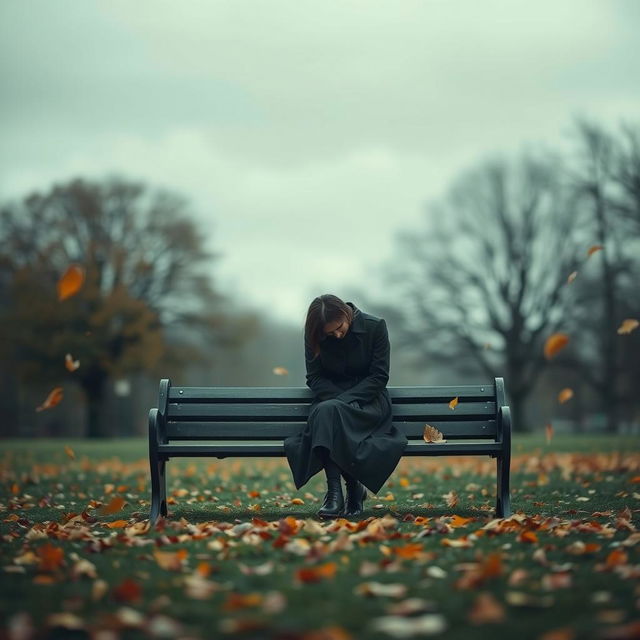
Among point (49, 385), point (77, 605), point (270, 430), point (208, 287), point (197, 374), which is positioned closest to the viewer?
point (77, 605)

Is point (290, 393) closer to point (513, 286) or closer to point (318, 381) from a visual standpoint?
point (318, 381)

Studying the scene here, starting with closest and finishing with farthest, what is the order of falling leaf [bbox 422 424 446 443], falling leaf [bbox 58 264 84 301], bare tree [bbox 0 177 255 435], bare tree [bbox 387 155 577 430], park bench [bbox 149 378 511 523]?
falling leaf [bbox 58 264 84 301] → falling leaf [bbox 422 424 446 443] → park bench [bbox 149 378 511 523] → bare tree [bbox 0 177 255 435] → bare tree [bbox 387 155 577 430]

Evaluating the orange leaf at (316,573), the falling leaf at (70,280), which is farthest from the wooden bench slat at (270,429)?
the orange leaf at (316,573)

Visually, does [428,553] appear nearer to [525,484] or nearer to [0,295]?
[525,484]

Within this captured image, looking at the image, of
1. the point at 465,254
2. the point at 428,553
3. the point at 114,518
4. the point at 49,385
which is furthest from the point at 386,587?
the point at 465,254

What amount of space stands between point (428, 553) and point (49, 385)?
34.4 m

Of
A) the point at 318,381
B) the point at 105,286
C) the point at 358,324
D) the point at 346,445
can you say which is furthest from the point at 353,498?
the point at 105,286

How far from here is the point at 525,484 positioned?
9.35 m

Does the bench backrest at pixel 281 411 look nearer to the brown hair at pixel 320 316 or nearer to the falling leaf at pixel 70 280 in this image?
the brown hair at pixel 320 316

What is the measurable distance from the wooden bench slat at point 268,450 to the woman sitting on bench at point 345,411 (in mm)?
117

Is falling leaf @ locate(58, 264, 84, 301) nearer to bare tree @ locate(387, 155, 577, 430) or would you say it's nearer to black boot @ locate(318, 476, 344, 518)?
black boot @ locate(318, 476, 344, 518)

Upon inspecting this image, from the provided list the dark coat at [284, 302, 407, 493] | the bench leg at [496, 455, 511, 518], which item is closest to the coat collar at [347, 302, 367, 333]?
the dark coat at [284, 302, 407, 493]

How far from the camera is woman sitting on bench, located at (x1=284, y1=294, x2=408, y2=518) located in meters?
5.97

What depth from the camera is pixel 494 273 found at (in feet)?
132
